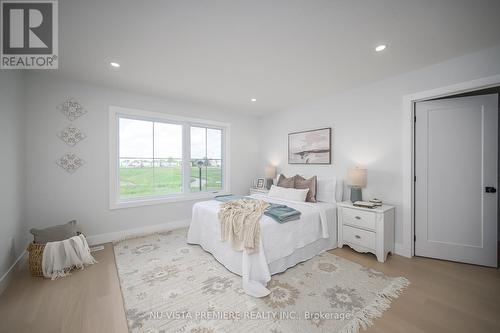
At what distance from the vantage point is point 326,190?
11.0ft

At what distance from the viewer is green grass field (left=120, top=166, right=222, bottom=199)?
3.47m

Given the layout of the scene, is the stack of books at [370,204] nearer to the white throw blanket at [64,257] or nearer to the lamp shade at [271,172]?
the lamp shade at [271,172]

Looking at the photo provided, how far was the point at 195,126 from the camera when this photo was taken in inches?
165

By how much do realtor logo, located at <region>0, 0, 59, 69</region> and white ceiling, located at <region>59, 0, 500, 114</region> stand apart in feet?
0.29

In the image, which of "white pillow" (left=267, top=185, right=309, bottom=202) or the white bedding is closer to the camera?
the white bedding

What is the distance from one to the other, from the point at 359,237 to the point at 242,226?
1.79 m

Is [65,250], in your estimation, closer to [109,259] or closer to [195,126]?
[109,259]

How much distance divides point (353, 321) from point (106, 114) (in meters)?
4.21

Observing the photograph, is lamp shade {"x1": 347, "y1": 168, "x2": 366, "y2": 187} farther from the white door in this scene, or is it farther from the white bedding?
the white door

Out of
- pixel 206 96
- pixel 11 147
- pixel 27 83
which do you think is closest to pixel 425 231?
pixel 206 96

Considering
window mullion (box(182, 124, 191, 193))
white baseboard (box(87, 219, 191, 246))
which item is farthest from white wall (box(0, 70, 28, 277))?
window mullion (box(182, 124, 191, 193))

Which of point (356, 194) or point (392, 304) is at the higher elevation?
point (356, 194)

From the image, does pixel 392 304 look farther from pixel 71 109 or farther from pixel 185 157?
pixel 71 109

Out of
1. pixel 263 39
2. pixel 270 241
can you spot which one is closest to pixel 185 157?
pixel 270 241
